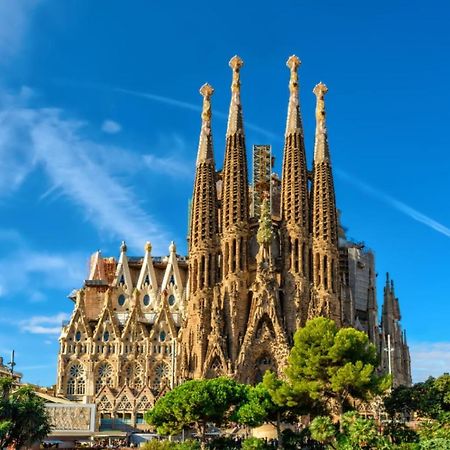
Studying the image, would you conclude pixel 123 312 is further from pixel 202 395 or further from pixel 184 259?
pixel 202 395

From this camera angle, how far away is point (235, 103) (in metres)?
63.8

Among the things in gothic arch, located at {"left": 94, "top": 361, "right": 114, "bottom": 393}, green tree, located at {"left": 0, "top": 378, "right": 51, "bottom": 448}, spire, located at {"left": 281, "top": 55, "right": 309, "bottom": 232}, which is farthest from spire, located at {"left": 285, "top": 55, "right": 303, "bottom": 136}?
green tree, located at {"left": 0, "top": 378, "right": 51, "bottom": 448}

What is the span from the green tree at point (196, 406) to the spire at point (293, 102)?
2912cm

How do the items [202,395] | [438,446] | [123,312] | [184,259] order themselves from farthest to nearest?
[184,259] < [123,312] < [202,395] < [438,446]

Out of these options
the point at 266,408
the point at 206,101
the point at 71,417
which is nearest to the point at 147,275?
the point at 206,101

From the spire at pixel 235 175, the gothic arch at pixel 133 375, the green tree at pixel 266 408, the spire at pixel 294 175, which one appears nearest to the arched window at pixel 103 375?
the gothic arch at pixel 133 375

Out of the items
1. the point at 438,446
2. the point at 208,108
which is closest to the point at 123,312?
the point at 208,108

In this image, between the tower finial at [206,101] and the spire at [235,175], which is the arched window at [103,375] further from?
the tower finial at [206,101]

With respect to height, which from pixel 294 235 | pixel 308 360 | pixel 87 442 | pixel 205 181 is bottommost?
pixel 87 442

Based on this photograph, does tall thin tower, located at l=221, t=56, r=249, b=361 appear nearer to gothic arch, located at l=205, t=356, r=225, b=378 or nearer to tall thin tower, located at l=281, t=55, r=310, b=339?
gothic arch, located at l=205, t=356, r=225, b=378

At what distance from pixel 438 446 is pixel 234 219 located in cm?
3015

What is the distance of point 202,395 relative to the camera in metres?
37.4

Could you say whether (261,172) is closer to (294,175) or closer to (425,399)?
(294,175)

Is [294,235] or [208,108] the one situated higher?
[208,108]
